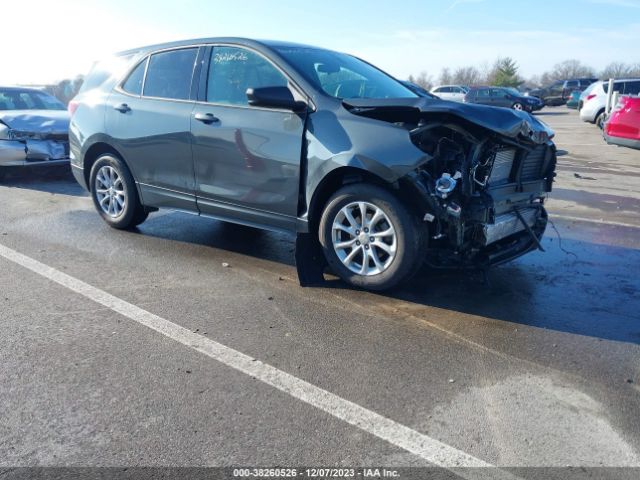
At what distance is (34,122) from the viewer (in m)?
9.25

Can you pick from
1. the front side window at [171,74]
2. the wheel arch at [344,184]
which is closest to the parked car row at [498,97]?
the front side window at [171,74]

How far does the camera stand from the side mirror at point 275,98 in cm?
434

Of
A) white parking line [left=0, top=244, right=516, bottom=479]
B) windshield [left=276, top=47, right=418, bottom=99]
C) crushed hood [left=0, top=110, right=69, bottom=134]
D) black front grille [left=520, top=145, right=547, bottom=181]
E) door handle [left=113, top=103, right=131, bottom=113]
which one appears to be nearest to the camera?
white parking line [left=0, top=244, right=516, bottom=479]

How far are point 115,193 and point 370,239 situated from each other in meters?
3.18

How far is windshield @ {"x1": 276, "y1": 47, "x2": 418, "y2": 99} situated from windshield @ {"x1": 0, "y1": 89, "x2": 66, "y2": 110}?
7166mm

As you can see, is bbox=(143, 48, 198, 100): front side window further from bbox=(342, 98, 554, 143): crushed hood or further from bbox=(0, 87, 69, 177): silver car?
bbox=(0, 87, 69, 177): silver car

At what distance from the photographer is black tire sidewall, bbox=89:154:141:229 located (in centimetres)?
593

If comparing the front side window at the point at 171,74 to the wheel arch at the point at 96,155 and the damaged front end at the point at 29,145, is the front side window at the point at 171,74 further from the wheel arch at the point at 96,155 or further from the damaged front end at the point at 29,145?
the damaged front end at the point at 29,145

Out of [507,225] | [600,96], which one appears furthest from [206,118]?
[600,96]

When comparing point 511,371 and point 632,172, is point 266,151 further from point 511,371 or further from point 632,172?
point 632,172

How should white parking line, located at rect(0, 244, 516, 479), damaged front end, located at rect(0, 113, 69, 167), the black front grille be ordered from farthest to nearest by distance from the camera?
damaged front end, located at rect(0, 113, 69, 167), the black front grille, white parking line, located at rect(0, 244, 516, 479)

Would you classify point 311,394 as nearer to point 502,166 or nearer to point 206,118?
point 502,166

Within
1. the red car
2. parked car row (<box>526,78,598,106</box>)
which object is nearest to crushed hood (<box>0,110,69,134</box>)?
the red car

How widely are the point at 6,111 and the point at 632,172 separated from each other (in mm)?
11186
